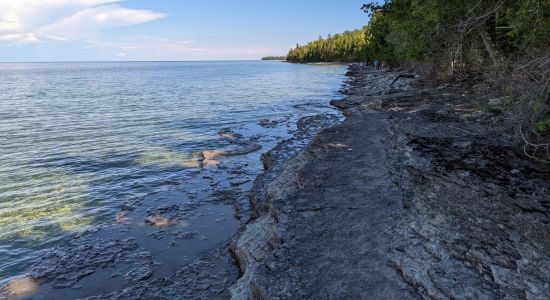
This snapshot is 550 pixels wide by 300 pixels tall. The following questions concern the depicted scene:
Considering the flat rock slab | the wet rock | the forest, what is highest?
the forest

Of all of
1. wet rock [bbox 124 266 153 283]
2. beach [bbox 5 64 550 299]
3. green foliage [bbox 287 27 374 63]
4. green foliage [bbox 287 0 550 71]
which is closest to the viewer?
beach [bbox 5 64 550 299]

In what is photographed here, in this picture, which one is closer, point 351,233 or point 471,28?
point 351,233

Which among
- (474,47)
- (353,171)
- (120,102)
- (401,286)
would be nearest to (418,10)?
(474,47)

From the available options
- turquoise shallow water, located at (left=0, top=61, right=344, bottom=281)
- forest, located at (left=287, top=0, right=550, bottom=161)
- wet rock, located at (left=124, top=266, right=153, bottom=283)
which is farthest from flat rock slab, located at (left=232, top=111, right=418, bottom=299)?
turquoise shallow water, located at (left=0, top=61, right=344, bottom=281)

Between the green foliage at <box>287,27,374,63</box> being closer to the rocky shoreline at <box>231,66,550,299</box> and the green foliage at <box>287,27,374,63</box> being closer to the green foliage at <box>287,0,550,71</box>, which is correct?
the green foliage at <box>287,0,550,71</box>

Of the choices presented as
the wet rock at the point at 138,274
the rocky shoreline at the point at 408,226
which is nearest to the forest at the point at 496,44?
the rocky shoreline at the point at 408,226

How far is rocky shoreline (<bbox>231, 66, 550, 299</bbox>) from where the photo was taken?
224 inches

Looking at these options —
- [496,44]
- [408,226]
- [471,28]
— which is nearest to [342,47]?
[496,44]

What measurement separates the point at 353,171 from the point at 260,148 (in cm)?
952

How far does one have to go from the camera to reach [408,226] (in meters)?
7.30

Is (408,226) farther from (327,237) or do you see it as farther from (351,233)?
(327,237)

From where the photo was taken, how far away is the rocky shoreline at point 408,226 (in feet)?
18.7

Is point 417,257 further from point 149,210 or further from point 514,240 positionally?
point 149,210

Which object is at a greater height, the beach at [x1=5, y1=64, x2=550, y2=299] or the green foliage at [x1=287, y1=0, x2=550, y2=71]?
the green foliage at [x1=287, y1=0, x2=550, y2=71]
